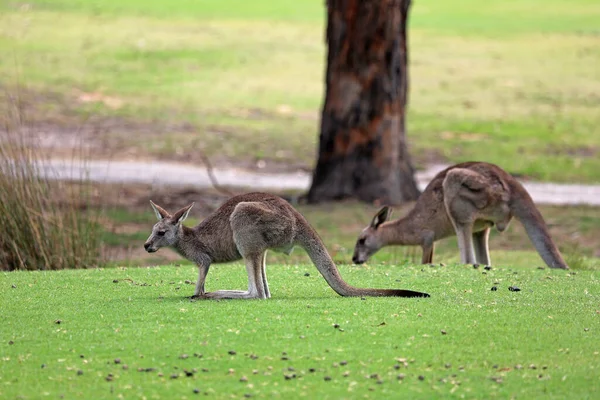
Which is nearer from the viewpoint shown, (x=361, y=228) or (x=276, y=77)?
(x=361, y=228)

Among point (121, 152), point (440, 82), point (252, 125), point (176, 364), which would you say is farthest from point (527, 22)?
point (176, 364)

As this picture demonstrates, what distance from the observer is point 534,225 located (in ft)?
31.8

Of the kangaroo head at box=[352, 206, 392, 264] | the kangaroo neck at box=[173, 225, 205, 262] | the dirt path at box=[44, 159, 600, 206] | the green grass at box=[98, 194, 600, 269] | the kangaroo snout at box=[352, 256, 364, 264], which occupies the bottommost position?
the dirt path at box=[44, 159, 600, 206]

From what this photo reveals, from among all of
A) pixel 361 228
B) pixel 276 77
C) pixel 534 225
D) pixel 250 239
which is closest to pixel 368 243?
pixel 534 225

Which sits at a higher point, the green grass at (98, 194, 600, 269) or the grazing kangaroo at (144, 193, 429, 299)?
the grazing kangaroo at (144, 193, 429, 299)

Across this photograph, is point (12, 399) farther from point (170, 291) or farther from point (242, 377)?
point (170, 291)

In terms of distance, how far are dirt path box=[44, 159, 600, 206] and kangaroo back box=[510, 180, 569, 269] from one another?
6.50m

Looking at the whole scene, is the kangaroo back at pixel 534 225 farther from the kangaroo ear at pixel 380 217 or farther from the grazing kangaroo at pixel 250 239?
the grazing kangaroo at pixel 250 239

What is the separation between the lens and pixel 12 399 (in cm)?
527

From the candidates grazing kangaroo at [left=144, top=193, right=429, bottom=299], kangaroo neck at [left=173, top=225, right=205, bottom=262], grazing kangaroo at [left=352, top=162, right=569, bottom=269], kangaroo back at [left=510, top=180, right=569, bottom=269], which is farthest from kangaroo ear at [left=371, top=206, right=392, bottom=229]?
kangaroo neck at [left=173, top=225, right=205, bottom=262]

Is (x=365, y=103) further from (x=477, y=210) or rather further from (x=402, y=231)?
(x=477, y=210)

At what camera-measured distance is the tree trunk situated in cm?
1445

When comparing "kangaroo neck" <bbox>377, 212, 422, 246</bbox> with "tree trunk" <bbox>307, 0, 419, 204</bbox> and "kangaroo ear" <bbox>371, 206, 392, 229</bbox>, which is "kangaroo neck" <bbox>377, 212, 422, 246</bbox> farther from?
"tree trunk" <bbox>307, 0, 419, 204</bbox>

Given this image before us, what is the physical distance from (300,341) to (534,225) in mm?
4176
